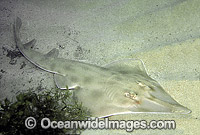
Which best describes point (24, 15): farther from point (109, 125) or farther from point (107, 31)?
point (109, 125)

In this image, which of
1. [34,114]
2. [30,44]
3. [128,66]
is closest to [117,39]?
[128,66]

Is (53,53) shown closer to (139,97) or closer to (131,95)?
(131,95)

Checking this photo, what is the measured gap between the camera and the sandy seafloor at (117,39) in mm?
2854

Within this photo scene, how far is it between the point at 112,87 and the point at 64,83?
92cm

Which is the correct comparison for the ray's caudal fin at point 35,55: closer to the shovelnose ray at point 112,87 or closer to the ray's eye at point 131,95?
the shovelnose ray at point 112,87

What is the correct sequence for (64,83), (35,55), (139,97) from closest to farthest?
(139,97) → (64,83) → (35,55)

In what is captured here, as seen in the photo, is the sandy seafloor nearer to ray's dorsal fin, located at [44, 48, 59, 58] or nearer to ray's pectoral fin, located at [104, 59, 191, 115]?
ray's dorsal fin, located at [44, 48, 59, 58]

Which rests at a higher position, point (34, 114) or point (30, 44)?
point (30, 44)

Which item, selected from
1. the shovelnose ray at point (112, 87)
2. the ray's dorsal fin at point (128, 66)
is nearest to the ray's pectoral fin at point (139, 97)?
the shovelnose ray at point (112, 87)

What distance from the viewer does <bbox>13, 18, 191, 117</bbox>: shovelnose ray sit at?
7.39 ft

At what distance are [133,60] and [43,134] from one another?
6.83ft

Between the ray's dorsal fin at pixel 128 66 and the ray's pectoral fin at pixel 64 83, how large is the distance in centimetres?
84

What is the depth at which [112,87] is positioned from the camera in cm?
258

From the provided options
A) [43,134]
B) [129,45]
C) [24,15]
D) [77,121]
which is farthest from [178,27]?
[24,15]
